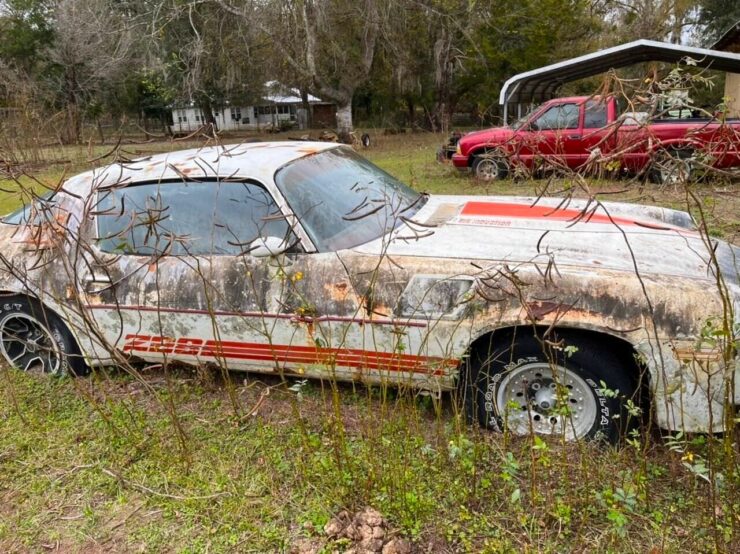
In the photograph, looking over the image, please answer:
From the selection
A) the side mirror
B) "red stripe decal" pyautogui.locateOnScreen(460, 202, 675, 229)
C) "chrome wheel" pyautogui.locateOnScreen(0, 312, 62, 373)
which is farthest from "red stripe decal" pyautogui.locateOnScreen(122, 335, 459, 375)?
"red stripe decal" pyautogui.locateOnScreen(460, 202, 675, 229)

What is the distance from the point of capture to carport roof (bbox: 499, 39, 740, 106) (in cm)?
996

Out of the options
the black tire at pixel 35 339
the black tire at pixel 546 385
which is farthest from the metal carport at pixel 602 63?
the black tire at pixel 35 339

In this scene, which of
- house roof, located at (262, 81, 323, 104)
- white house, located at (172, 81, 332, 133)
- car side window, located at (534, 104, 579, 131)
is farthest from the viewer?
white house, located at (172, 81, 332, 133)

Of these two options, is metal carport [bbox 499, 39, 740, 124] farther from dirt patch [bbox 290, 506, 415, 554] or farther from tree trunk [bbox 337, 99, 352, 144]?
dirt patch [bbox 290, 506, 415, 554]

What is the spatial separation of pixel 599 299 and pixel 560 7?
26900 millimetres

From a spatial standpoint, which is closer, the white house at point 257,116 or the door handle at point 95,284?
the door handle at point 95,284

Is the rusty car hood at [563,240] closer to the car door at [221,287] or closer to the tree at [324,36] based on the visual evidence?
the car door at [221,287]

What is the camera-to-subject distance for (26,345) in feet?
13.0

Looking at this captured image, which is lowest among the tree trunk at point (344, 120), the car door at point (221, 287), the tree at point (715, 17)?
the car door at point (221, 287)

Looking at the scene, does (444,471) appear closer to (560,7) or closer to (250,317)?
(250,317)

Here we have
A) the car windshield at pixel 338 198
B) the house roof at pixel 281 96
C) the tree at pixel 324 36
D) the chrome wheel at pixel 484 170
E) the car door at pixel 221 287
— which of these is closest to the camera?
the car door at pixel 221 287

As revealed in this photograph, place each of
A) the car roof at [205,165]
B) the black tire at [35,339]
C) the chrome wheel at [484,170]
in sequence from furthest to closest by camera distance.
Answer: the chrome wheel at [484,170] < the black tire at [35,339] < the car roof at [205,165]

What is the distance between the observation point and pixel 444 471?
279cm

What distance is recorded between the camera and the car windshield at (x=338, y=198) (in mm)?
3270
